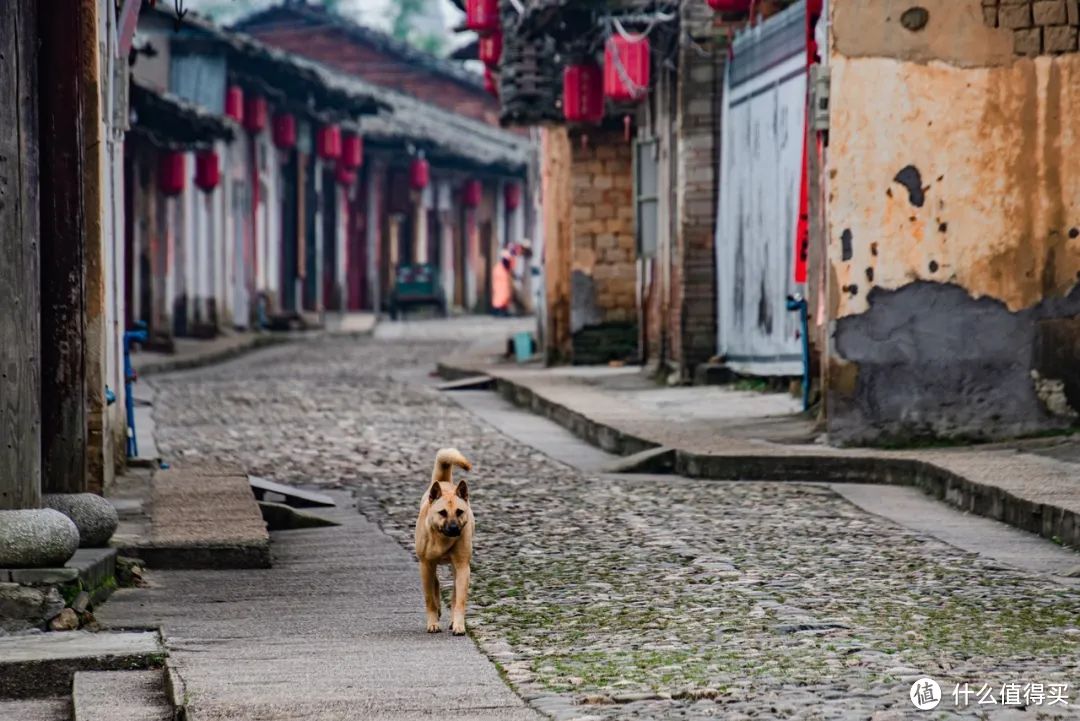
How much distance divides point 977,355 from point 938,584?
17.6ft

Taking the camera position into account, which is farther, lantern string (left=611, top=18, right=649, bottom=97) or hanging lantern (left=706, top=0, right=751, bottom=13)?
lantern string (left=611, top=18, right=649, bottom=97)

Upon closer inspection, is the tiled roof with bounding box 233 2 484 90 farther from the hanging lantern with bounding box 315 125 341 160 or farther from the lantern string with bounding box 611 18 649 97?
the lantern string with bounding box 611 18 649 97

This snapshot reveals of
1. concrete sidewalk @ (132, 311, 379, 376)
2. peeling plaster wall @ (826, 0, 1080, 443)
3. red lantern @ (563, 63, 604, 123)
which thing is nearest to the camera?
peeling plaster wall @ (826, 0, 1080, 443)

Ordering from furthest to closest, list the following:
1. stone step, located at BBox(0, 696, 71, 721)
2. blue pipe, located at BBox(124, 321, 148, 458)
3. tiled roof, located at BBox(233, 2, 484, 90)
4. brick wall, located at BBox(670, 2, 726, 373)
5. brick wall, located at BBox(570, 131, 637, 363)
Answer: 1. tiled roof, located at BBox(233, 2, 484, 90)
2. brick wall, located at BBox(570, 131, 637, 363)
3. brick wall, located at BBox(670, 2, 726, 373)
4. blue pipe, located at BBox(124, 321, 148, 458)
5. stone step, located at BBox(0, 696, 71, 721)

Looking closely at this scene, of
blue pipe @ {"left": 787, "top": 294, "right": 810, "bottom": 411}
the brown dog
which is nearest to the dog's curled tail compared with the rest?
the brown dog

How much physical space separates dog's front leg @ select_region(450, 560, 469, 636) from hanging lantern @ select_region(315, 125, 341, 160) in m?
34.5

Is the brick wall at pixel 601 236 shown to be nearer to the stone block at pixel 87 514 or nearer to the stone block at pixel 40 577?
the stone block at pixel 87 514

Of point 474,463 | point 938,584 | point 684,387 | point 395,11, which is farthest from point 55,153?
point 395,11

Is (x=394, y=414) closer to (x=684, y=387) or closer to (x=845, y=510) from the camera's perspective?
(x=684, y=387)

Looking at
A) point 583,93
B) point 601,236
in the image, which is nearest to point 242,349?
point 601,236

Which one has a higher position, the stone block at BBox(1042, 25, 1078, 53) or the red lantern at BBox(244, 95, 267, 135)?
the red lantern at BBox(244, 95, 267, 135)

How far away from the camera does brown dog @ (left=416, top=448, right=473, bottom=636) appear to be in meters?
7.28

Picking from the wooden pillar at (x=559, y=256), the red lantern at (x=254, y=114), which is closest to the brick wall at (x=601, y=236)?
the wooden pillar at (x=559, y=256)

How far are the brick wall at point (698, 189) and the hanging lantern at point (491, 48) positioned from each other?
6.06 m
